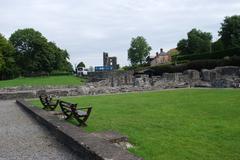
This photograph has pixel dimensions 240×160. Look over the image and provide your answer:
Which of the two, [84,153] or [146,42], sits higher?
[146,42]

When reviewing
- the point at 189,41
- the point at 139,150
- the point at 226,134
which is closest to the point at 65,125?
the point at 139,150

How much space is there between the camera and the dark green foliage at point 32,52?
282ft

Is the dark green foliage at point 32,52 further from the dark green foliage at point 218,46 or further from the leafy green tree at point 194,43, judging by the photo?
the dark green foliage at point 218,46

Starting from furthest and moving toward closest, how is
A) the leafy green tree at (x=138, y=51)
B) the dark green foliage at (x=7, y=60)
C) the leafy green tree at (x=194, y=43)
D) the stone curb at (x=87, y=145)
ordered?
the leafy green tree at (x=138, y=51)
the leafy green tree at (x=194, y=43)
the dark green foliage at (x=7, y=60)
the stone curb at (x=87, y=145)

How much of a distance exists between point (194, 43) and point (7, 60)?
41.9 metres

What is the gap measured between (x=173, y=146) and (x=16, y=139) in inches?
191

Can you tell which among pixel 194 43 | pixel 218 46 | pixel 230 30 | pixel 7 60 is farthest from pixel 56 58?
pixel 230 30

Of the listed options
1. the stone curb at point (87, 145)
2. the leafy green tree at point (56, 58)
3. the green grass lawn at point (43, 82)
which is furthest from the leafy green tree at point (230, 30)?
the stone curb at point (87, 145)

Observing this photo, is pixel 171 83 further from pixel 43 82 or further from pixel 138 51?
pixel 138 51

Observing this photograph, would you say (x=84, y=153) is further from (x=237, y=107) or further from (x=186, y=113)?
(x=237, y=107)

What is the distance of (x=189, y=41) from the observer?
90.4 meters

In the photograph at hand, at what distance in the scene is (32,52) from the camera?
88000mm

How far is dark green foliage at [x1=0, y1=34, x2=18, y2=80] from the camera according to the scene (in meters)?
79.1

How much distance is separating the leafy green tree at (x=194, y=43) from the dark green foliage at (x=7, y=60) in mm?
38653
